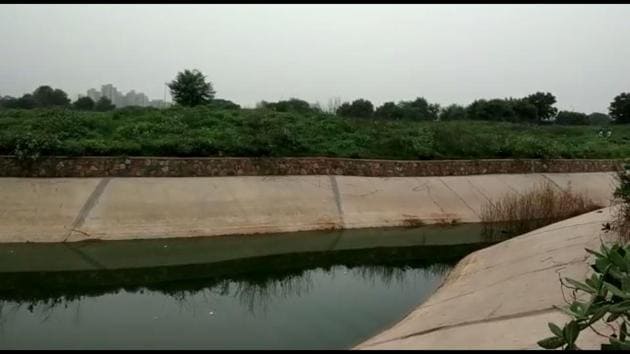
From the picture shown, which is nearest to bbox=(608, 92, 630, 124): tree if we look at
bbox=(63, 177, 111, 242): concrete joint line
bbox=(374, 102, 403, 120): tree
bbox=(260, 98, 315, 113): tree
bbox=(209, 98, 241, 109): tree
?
bbox=(374, 102, 403, 120): tree

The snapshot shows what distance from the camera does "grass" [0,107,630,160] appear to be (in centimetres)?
1481

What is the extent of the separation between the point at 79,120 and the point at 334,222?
29.3ft

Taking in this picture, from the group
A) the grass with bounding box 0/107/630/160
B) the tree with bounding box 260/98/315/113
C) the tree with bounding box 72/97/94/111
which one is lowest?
the grass with bounding box 0/107/630/160

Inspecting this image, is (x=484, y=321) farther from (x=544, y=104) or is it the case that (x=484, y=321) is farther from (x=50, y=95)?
(x=544, y=104)

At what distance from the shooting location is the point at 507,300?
618 cm

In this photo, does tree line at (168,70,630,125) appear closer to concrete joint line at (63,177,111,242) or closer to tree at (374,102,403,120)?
tree at (374,102,403,120)

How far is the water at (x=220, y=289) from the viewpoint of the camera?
6801 mm

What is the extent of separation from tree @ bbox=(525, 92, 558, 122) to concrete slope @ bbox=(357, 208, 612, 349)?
33424mm

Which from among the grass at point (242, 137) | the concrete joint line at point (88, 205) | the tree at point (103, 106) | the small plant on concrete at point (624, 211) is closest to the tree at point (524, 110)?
the grass at point (242, 137)

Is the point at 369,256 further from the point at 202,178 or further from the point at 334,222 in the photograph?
the point at 202,178

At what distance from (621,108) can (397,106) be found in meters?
18.1

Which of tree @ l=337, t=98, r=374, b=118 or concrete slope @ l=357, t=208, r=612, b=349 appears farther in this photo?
tree @ l=337, t=98, r=374, b=118

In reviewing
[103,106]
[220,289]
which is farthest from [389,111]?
[220,289]

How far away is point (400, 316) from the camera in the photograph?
25.2 feet
